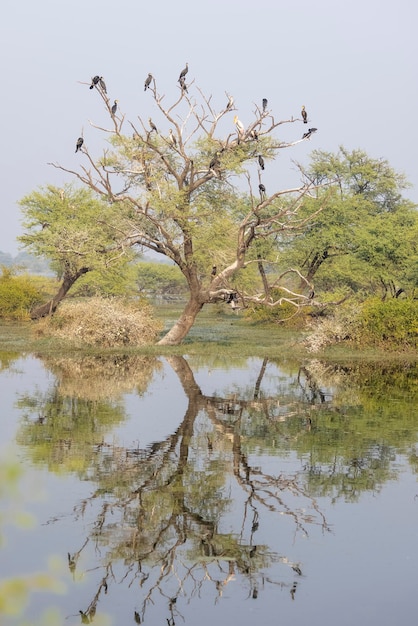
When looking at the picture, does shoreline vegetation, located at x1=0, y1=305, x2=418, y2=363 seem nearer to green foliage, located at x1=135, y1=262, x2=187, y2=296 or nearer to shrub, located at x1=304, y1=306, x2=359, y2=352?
shrub, located at x1=304, y1=306, x2=359, y2=352

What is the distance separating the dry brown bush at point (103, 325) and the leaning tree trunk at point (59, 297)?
1290 centimetres

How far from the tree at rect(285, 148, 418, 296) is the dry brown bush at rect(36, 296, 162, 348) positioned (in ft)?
29.1

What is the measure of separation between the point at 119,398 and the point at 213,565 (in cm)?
1130

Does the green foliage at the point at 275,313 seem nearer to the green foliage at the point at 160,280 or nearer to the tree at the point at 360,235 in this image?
the tree at the point at 360,235

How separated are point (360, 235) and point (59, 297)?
17355mm

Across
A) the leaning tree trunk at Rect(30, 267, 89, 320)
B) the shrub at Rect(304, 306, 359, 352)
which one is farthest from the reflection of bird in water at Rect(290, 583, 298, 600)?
the leaning tree trunk at Rect(30, 267, 89, 320)

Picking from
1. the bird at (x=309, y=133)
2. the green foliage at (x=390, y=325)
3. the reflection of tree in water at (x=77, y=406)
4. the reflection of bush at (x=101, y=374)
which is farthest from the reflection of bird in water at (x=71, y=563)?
the green foliage at (x=390, y=325)

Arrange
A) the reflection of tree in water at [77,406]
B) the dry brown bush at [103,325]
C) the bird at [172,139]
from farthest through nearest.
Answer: the dry brown bush at [103,325] < the bird at [172,139] < the reflection of tree in water at [77,406]

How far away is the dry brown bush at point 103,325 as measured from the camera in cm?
3116

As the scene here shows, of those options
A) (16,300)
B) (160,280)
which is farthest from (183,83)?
(160,280)

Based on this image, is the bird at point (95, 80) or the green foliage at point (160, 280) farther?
the green foliage at point (160, 280)

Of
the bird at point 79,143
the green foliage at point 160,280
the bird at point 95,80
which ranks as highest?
the bird at point 95,80

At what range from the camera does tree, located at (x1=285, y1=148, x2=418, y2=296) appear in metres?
40.6

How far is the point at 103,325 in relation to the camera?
103 ft
